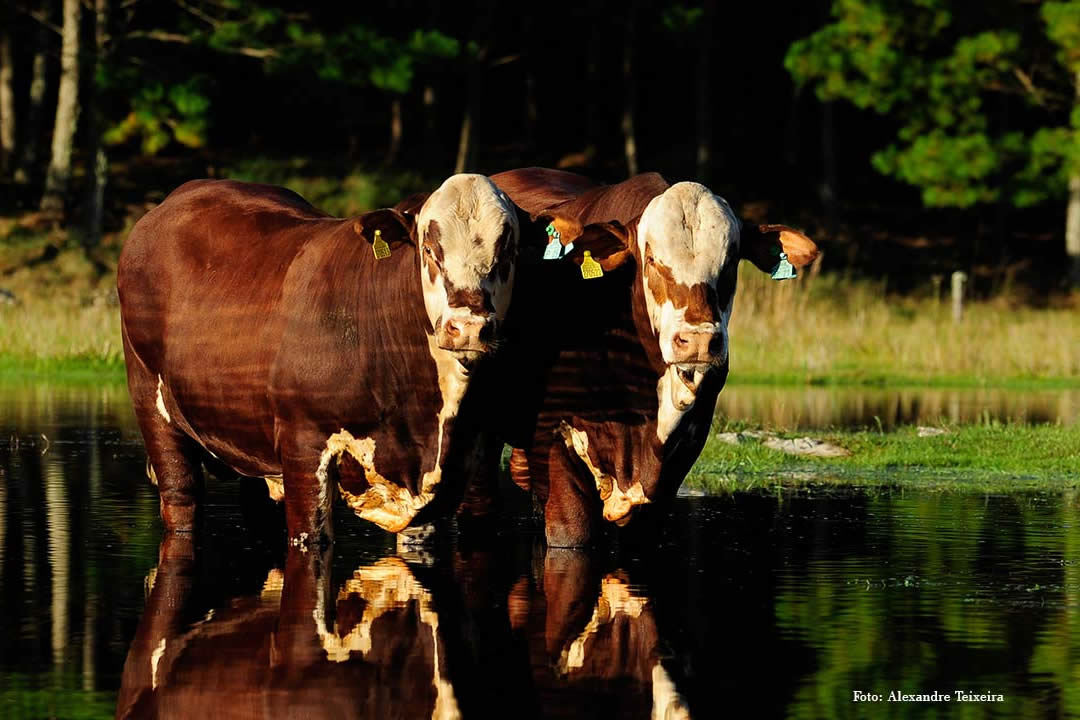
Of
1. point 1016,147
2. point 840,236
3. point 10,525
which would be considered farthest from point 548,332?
point 840,236

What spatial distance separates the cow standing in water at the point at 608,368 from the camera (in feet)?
34.8

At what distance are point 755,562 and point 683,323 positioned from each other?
4.59 ft

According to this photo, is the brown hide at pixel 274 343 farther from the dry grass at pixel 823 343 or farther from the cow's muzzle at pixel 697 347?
the dry grass at pixel 823 343


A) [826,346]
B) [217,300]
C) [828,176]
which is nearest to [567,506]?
[217,300]

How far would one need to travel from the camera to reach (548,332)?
436 inches

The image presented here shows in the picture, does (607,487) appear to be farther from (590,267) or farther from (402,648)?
(402,648)

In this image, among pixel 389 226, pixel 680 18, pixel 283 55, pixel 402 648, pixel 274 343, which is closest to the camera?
pixel 402 648

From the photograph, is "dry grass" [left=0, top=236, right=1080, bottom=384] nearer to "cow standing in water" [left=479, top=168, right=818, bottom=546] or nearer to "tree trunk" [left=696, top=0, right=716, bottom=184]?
"cow standing in water" [left=479, top=168, right=818, bottom=546]

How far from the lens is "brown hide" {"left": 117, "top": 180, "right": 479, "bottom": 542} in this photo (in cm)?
1052

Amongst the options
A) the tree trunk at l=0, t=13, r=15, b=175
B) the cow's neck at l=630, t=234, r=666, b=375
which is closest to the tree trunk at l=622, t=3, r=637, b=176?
the tree trunk at l=0, t=13, r=15, b=175

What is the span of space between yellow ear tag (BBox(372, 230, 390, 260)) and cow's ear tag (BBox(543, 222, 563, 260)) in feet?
2.63

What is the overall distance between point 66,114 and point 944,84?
54.3 ft

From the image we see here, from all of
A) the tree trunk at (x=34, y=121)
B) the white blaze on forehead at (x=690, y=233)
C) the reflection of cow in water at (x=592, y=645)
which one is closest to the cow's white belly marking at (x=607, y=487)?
the reflection of cow in water at (x=592, y=645)

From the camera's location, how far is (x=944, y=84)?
3975 centimetres
